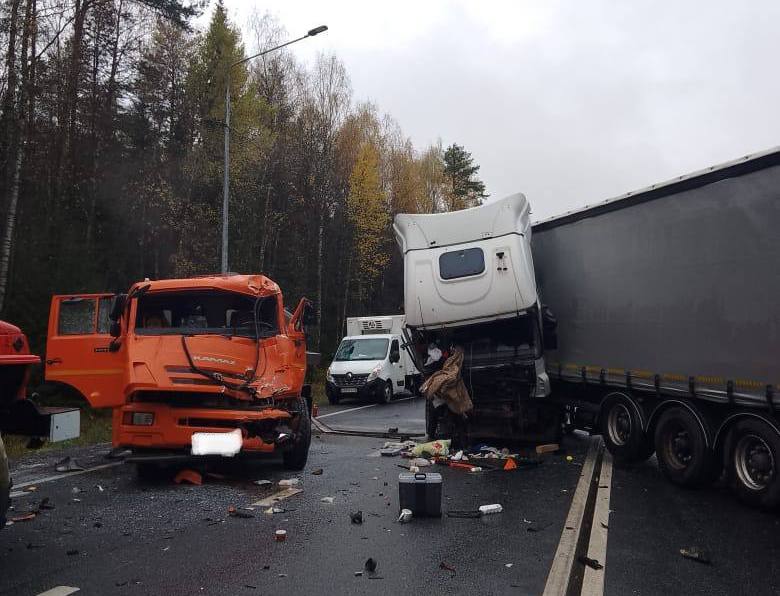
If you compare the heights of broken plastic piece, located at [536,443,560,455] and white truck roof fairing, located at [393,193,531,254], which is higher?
white truck roof fairing, located at [393,193,531,254]

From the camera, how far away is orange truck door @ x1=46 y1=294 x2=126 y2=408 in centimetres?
780

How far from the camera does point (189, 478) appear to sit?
791 centimetres

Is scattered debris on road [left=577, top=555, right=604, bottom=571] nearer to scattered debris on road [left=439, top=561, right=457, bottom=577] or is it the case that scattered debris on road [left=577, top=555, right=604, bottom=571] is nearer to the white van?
scattered debris on road [left=439, top=561, right=457, bottom=577]

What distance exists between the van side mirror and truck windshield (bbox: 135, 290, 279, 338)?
4.47 meters

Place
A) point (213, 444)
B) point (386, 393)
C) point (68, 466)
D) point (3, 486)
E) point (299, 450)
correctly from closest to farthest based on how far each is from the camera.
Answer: point (3, 486), point (213, 444), point (299, 450), point (68, 466), point (386, 393)

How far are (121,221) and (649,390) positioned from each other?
21.1 meters

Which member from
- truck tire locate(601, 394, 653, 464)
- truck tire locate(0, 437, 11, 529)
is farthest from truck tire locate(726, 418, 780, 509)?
truck tire locate(0, 437, 11, 529)

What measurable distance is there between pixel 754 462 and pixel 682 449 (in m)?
1.16

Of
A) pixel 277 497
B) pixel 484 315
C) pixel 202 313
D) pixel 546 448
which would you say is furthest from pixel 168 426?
pixel 546 448

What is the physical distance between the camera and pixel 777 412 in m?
6.45

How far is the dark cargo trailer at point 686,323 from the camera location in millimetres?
6539

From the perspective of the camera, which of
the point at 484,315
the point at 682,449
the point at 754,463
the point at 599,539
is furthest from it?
the point at 484,315

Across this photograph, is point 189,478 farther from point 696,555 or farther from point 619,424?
point 619,424

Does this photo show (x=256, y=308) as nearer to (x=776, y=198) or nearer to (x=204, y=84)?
(x=776, y=198)
